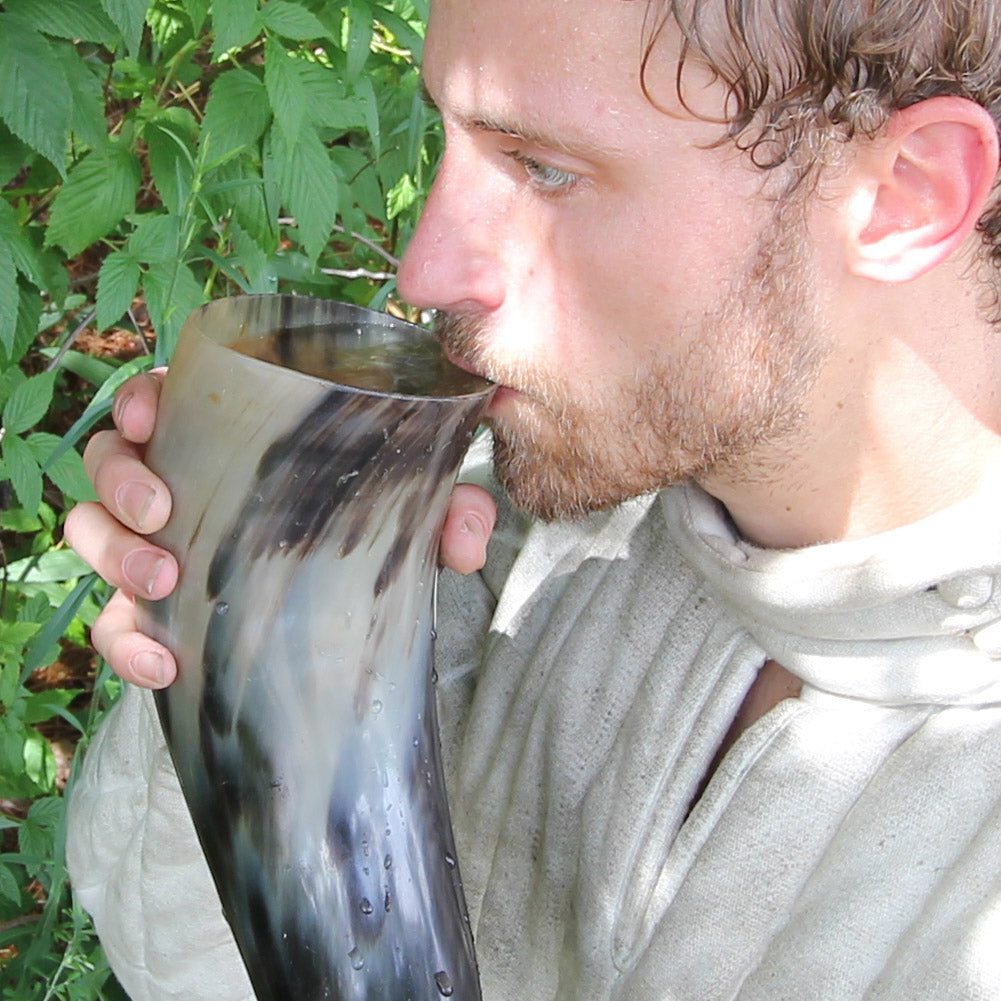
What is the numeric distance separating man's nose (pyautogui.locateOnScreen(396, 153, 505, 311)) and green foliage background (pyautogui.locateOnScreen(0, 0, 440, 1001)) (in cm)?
34

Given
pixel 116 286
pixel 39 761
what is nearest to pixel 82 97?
pixel 116 286

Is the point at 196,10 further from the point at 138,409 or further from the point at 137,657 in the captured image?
the point at 137,657

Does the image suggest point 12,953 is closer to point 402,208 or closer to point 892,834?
point 402,208

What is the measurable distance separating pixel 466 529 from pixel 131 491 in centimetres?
28

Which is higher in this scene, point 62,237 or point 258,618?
point 258,618

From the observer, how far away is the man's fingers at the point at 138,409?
107cm

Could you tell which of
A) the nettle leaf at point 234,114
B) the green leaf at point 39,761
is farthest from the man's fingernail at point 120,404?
the green leaf at point 39,761

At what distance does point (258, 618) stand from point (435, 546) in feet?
0.48

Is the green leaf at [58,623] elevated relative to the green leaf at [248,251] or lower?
lower

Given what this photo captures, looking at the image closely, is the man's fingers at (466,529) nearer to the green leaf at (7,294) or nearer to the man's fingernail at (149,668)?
the man's fingernail at (149,668)

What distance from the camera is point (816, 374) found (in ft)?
3.82

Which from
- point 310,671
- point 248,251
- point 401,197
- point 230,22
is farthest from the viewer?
point 401,197

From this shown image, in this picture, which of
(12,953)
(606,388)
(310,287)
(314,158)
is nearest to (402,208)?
(310,287)

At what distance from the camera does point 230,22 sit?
1312 mm
